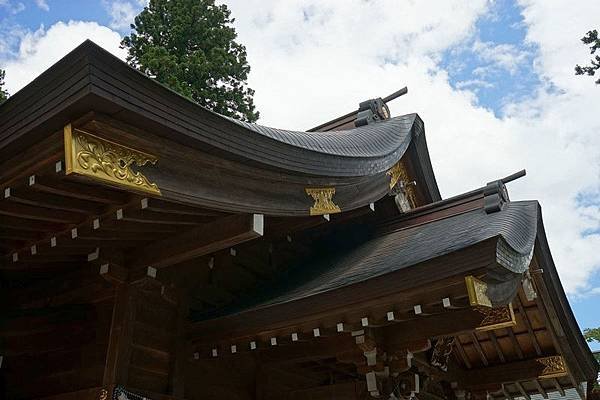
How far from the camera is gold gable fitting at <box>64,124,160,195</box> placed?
3.11 meters

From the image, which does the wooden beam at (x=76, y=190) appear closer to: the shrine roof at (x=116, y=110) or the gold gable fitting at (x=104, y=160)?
the shrine roof at (x=116, y=110)

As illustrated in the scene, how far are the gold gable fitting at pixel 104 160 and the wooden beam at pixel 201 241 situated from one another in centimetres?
106

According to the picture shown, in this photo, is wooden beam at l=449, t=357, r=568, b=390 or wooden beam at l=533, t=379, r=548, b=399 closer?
wooden beam at l=449, t=357, r=568, b=390

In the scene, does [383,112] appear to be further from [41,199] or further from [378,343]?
[41,199]

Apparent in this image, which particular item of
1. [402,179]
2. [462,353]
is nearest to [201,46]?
[402,179]

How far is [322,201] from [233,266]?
177cm

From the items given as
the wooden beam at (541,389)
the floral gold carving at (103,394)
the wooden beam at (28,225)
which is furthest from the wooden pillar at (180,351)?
the wooden beam at (541,389)

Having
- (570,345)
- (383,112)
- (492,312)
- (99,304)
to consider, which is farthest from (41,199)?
(383,112)

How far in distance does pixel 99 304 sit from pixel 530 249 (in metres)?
4.10

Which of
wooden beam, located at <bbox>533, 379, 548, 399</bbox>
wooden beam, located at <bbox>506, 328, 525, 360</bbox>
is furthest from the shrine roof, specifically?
wooden beam, located at <bbox>533, 379, 548, 399</bbox>

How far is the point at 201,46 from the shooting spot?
54.7 ft

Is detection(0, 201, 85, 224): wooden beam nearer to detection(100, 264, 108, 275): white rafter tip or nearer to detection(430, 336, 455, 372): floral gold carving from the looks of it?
detection(100, 264, 108, 275): white rafter tip

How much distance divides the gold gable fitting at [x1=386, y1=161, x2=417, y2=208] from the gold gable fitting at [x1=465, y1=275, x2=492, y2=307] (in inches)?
132

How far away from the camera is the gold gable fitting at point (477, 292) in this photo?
4235 millimetres
